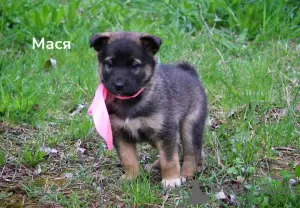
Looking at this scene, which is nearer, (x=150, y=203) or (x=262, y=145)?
(x=150, y=203)

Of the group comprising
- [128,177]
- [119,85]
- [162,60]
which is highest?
[119,85]

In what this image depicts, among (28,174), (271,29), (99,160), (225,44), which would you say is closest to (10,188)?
(28,174)

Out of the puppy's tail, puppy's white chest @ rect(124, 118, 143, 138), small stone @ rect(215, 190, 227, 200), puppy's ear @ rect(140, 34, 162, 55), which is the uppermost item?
puppy's ear @ rect(140, 34, 162, 55)

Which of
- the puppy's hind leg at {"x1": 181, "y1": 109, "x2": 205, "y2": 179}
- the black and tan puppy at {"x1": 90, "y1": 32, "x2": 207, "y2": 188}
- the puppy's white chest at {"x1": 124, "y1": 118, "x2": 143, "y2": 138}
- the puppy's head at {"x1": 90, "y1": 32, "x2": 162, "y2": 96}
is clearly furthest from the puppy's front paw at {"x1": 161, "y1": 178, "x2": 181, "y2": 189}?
the puppy's head at {"x1": 90, "y1": 32, "x2": 162, "y2": 96}

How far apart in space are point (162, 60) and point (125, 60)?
2.86 meters

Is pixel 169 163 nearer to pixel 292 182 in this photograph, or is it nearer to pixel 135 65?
pixel 135 65

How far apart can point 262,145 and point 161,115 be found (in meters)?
1.23

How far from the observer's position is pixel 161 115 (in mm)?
4535

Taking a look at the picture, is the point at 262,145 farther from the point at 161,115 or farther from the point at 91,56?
the point at 91,56

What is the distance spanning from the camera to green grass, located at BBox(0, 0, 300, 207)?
14.9 ft

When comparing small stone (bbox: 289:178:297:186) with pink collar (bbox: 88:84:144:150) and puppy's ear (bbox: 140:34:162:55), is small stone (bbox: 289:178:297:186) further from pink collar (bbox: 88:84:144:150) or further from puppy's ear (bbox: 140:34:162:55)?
puppy's ear (bbox: 140:34:162:55)

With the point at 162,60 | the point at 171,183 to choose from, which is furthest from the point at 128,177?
the point at 162,60

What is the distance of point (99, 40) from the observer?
452 cm

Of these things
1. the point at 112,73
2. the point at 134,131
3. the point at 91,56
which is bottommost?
the point at 91,56
